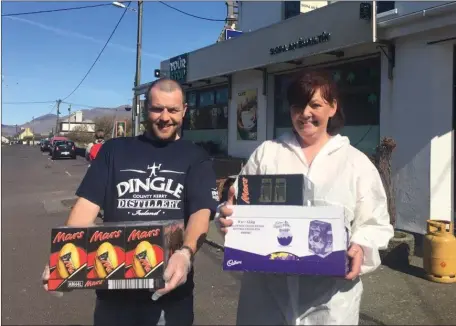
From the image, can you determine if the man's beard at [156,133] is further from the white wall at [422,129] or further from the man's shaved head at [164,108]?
the white wall at [422,129]

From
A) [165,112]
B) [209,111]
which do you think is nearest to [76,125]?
[209,111]

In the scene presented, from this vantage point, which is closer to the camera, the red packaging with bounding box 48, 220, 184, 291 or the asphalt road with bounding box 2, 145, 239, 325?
the red packaging with bounding box 48, 220, 184, 291

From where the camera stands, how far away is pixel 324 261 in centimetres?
191

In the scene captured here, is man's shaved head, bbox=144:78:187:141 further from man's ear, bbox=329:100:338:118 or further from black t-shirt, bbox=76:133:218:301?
man's ear, bbox=329:100:338:118

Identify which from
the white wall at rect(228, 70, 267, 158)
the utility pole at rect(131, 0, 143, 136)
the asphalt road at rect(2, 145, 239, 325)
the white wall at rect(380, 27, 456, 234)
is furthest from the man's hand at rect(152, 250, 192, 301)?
the utility pole at rect(131, 0, 143, 136)

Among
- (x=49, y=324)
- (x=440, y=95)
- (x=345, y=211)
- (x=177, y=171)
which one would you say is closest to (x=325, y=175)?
(x=345, y=211)

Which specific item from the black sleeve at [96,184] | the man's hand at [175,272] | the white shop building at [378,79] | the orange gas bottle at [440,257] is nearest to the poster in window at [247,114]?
the white shop building at [378,79]

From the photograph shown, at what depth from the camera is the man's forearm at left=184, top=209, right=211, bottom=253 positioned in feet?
6.96

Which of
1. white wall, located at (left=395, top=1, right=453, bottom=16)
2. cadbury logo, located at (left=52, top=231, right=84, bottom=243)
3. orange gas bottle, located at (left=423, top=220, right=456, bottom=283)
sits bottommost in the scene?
orange gas bottle, located at (left=423, top=220, right=456, bottom=283)

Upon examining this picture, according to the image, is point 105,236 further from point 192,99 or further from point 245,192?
point 192,99

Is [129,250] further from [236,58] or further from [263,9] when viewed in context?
[263,9]

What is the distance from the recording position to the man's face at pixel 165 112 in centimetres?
219

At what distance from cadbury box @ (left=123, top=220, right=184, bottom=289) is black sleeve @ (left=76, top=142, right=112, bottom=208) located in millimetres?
387

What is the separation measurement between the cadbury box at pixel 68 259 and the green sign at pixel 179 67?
13433 millimetres
